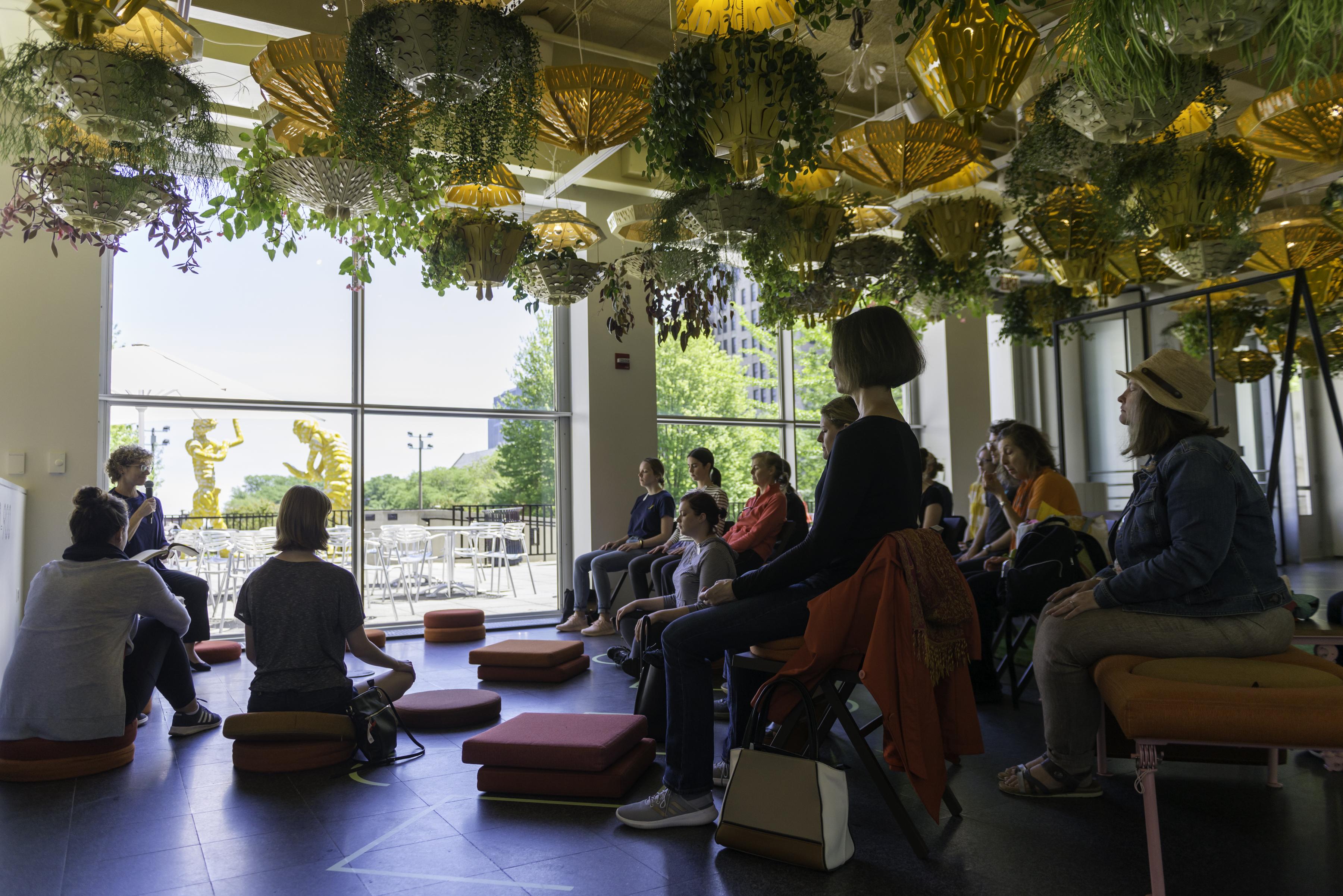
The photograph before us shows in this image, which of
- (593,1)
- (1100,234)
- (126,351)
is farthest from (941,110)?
(126,351)

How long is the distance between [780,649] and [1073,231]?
14.5 feet

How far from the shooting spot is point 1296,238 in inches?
245

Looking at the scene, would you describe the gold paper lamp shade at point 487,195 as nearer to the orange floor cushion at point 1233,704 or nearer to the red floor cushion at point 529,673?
the red floor cushion at point 529,673

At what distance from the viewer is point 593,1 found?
6.40 metres

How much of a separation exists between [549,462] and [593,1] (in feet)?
14.7

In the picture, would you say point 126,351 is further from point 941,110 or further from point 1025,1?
point 1025,1

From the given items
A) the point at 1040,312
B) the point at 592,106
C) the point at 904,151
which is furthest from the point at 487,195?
the point at 1040,312

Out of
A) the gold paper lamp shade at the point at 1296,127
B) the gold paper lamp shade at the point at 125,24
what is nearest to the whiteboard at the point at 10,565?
the gold paper lamp shade at the point at 125,24

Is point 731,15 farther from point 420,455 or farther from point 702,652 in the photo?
point 420,455

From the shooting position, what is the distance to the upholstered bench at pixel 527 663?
5.33 m

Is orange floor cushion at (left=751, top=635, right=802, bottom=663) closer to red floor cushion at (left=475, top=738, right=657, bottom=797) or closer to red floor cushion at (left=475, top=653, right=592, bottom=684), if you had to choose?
red floor cushion at (left=475, top=738, right=657, bottom=797)

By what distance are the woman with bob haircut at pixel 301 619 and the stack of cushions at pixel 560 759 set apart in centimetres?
67

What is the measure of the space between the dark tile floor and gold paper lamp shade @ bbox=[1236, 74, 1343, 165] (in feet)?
9.70

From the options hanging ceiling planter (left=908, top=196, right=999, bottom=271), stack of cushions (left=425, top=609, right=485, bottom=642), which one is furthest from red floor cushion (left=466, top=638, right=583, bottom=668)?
hanging ceiling planter (left=908, top=196, right=999, bottom=271)
